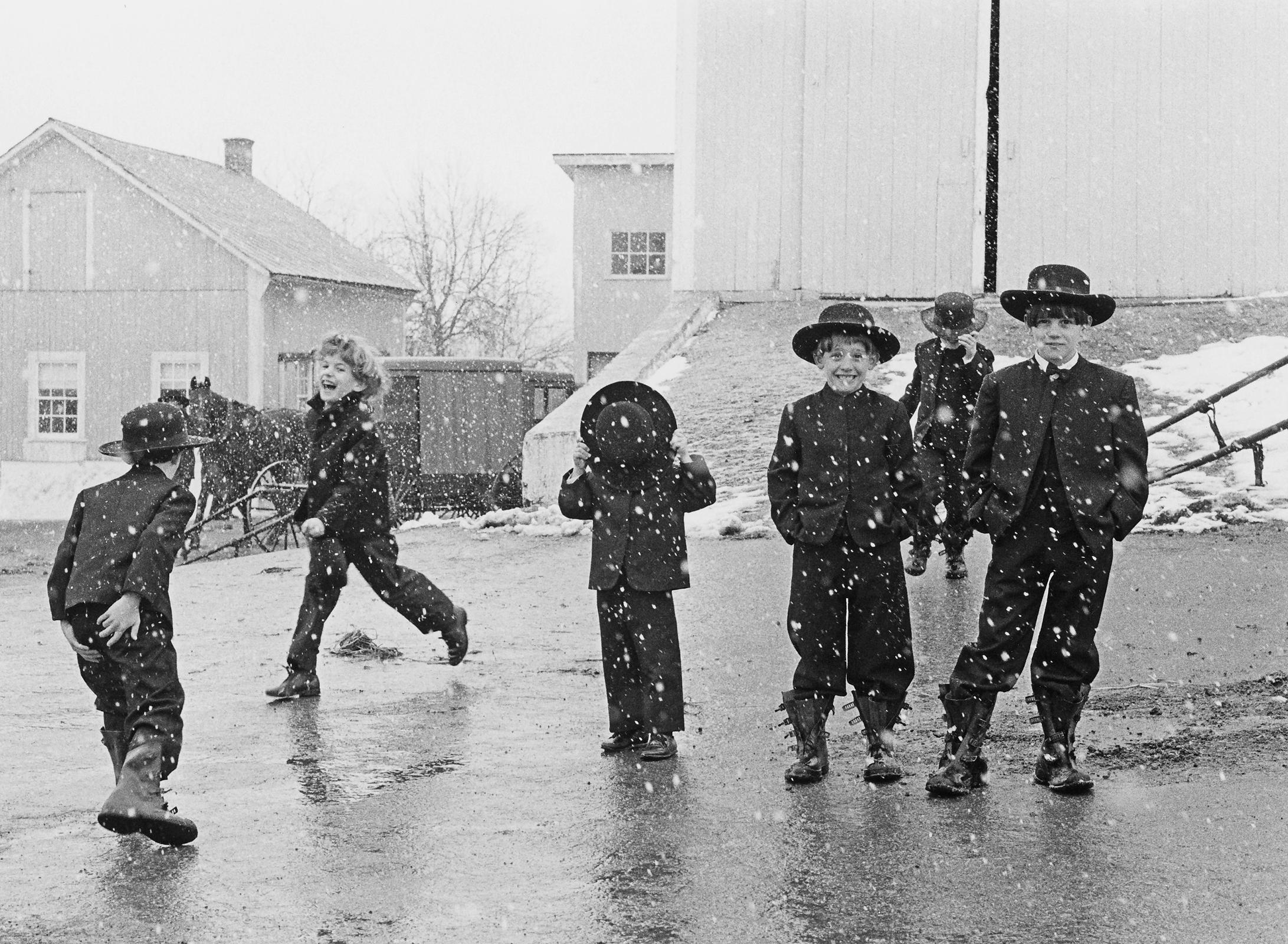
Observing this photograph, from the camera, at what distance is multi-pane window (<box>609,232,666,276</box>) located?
1421 inches

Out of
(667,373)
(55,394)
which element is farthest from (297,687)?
(55,394)

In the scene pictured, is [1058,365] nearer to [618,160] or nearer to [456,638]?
[456,638]

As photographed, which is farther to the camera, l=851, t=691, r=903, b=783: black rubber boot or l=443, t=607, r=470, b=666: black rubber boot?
l=443, t=607, r=470, b=666: black rubber boot

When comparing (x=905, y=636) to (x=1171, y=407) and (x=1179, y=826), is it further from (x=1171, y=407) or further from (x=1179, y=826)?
(x=1171, y=407)

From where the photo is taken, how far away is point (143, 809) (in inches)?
191

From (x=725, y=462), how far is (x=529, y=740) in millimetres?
8325

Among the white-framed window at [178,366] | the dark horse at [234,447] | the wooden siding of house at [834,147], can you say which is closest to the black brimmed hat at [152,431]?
the dark horse at [234,447]

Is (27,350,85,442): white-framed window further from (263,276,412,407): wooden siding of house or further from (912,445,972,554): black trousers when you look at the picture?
(912,445,972,554): black trousers

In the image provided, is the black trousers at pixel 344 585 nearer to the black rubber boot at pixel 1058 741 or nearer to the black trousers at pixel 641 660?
the black trousers at pixel 641 660

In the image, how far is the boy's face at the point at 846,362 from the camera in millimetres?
5906

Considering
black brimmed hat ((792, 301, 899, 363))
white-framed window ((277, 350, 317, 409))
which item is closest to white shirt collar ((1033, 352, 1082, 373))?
black brimmed hat ((792, 301, 899, 363))

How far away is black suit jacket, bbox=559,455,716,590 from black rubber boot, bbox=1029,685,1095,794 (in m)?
1.51

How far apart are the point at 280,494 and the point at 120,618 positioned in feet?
45.6

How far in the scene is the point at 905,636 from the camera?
5.79 meters
